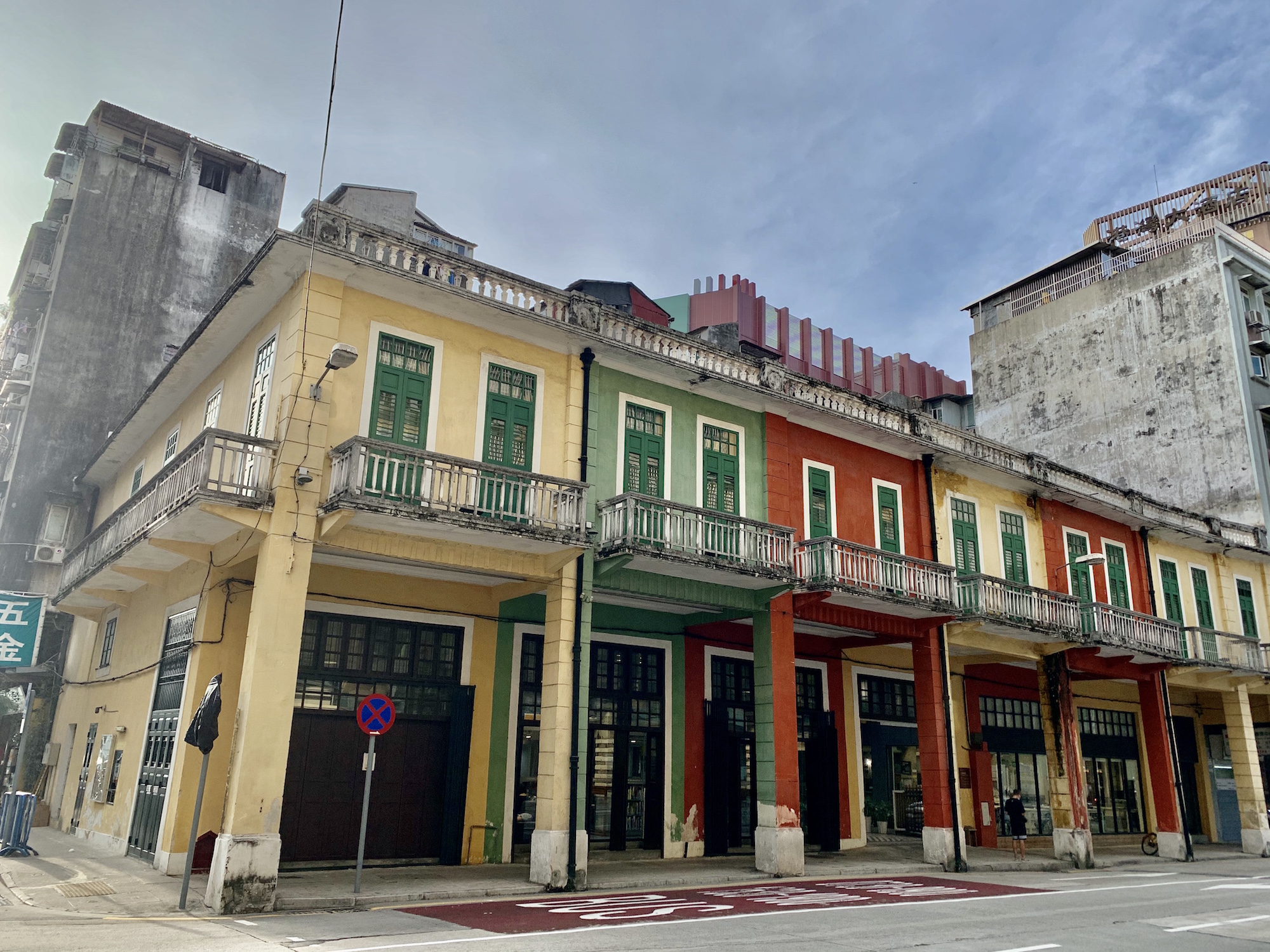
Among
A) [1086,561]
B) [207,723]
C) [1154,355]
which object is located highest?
[1154,355]

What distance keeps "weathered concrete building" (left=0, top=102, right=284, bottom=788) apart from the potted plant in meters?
21.9

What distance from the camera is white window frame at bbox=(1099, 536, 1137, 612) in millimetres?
25562

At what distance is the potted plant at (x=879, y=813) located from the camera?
2227 cm

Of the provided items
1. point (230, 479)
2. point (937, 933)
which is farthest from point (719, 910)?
point (230, 479)

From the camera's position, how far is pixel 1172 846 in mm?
23312

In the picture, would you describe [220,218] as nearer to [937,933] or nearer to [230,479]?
[230,479]

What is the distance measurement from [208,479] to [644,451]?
7377mm

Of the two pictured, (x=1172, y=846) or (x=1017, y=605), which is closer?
(x=1017, y=605)

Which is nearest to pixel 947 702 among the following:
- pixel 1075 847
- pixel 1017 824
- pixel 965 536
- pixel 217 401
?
pixel 1017 824

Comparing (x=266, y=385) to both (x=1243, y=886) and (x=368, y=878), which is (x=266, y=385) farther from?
(x=1243, y=886)

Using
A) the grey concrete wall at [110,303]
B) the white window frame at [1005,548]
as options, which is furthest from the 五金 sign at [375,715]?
the grey concrete wall at [110,303]

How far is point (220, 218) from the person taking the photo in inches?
1217

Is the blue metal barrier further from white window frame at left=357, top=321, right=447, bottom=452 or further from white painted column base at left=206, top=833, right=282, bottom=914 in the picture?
white window frame at left=357, top=321, right=447, bottom=452

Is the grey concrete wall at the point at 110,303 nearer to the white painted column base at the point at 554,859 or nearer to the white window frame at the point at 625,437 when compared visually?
the white window frame at the point at 625,437
